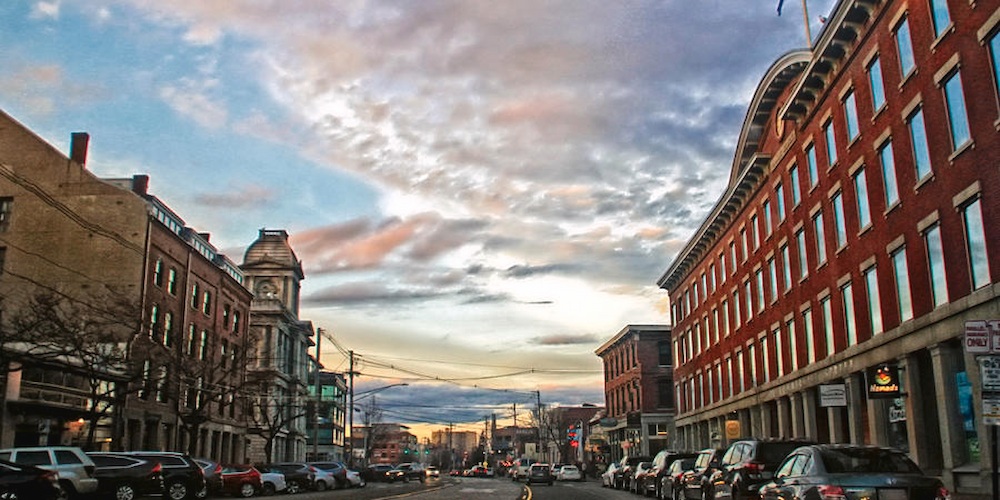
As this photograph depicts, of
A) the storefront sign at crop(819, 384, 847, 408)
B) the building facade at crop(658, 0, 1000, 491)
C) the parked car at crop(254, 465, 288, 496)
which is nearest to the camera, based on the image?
the building facade at crop(658, 0, 1000, 491)

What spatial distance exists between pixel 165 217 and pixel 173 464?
96.5 ft

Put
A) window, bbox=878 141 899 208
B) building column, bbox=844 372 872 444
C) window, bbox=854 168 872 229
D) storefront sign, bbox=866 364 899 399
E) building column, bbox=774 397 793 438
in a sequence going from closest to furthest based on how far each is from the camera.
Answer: storefront sign, bbox=866 364 899 399, window, bbox=878 141 899 208, window, bbox=854 168 872 229, building column, bbox=844 372 872 444, building column, bbox=774 397 793 438

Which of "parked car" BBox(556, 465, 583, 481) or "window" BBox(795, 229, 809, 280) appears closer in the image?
"window" BBox(795, 229, 809, 280)

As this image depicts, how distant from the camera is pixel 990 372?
38.2 feet

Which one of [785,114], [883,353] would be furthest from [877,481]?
[785,114]

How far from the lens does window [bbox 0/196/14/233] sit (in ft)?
152

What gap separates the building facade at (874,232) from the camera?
22.3 metres

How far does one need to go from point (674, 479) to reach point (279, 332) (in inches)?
2329

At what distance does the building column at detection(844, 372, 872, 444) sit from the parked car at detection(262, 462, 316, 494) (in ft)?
85.3

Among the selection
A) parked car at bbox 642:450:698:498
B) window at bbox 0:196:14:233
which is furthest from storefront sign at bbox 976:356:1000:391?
window at bbox 0:196:14:233

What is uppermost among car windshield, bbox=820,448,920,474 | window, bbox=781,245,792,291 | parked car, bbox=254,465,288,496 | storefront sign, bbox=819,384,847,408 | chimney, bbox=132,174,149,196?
chimney, bbox=132,174,149,196

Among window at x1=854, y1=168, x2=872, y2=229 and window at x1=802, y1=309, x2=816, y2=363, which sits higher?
window at x1=854, y1=168, x2=872, y2=229

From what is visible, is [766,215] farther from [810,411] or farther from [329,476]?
[329,476]

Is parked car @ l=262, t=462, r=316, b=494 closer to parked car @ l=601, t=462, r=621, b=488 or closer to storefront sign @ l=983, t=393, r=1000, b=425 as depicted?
parked car @ l=601, t=462, r=621, b=488
